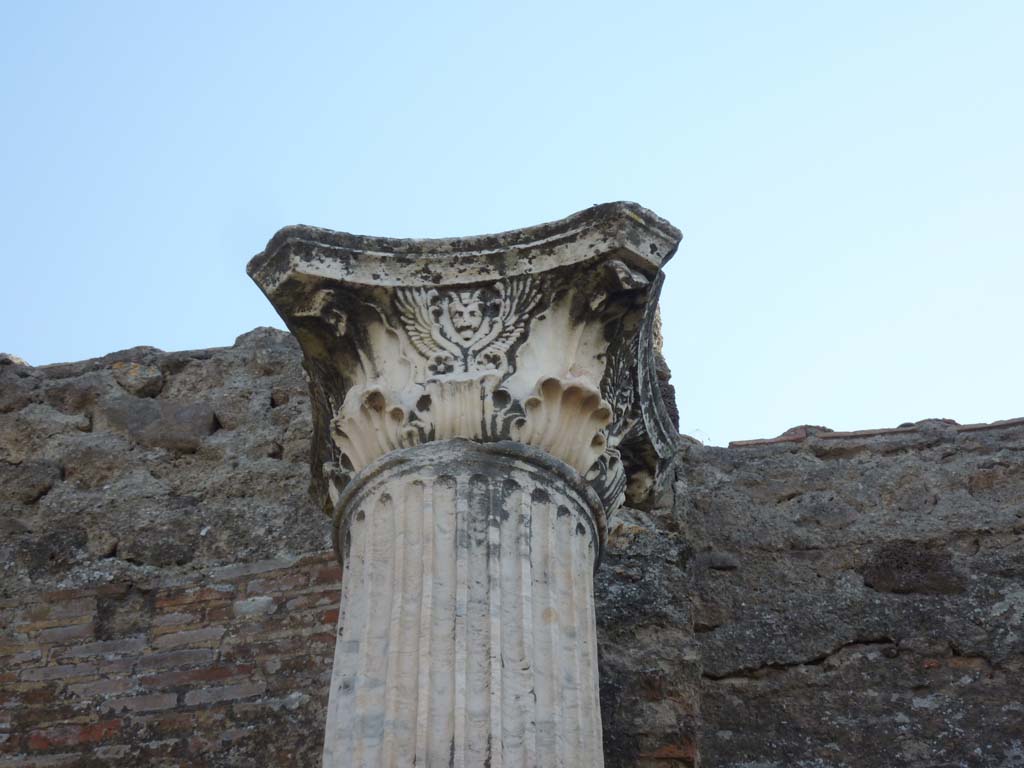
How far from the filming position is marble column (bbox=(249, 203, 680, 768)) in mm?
3760

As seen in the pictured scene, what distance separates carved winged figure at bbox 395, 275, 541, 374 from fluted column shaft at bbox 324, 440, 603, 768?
0.33 meters

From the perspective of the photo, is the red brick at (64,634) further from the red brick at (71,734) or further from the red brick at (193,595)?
the red brick at (71,734)

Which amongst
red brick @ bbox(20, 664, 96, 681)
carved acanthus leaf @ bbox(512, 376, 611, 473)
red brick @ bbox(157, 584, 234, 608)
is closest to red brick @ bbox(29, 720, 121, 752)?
red brick @ bbox(20, 664, 96, 681)

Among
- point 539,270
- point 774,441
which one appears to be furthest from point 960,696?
point 539,270

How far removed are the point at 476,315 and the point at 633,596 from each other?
1.67 meters

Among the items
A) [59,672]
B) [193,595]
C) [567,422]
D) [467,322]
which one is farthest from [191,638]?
[567,422]

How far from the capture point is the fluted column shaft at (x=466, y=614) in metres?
3.68

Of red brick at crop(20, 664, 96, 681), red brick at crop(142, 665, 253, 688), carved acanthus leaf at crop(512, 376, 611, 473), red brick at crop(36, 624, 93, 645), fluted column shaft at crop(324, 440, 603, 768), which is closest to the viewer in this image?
fluted column shaft at crop(324, 440, 603, 768)

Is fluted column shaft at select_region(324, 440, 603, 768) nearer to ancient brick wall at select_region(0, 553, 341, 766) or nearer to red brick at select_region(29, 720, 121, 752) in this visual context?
ancient brick wall at select_region(0, 553, 341, 766)

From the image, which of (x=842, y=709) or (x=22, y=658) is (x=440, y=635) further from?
(x=22, y=658)

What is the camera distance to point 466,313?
4664mm

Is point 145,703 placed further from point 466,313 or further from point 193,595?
point 466,313

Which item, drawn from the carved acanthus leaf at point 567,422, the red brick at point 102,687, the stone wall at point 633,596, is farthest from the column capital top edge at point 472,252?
the red brick at point 102,687

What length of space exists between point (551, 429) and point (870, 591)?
2023mm
